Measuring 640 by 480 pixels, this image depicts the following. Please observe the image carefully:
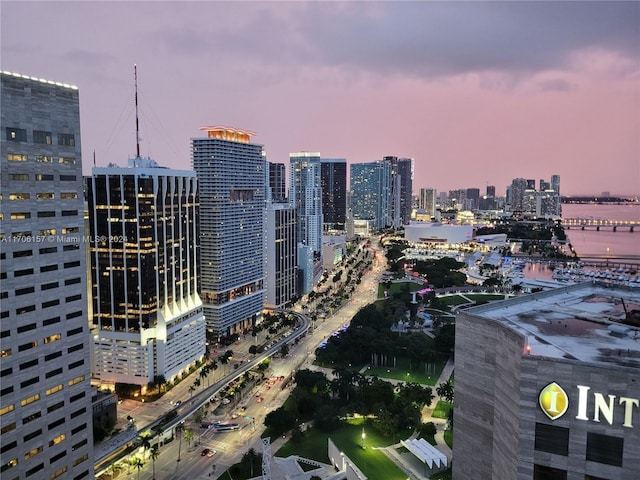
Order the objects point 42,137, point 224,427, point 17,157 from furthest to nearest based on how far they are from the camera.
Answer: point 224,427
point 42,137
point 17,157

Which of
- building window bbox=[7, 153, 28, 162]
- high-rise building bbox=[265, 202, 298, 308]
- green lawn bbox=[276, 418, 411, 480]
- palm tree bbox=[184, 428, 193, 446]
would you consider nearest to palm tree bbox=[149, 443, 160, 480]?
palm tree bbox=[184, 428, 193, 446]

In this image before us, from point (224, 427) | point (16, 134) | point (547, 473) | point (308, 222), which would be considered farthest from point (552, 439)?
point (308, 222)

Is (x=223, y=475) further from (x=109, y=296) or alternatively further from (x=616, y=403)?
(x=616, y=403)

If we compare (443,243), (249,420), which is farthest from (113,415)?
(443,243)

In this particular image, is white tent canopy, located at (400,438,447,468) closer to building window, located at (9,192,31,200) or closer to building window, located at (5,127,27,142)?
building window, located at (9,192,31,200)

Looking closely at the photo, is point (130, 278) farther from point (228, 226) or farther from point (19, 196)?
point (19, 196)
